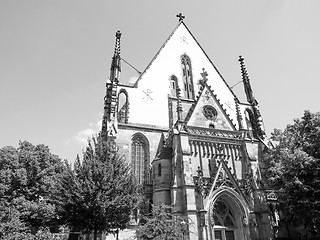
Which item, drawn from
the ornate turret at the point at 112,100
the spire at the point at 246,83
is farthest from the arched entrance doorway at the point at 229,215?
the spire at the point at 246,83

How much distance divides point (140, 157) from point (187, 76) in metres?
12.1

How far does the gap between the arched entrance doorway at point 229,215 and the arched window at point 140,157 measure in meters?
6.51

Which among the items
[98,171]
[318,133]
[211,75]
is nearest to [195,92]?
[211,75]

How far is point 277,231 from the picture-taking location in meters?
21.9

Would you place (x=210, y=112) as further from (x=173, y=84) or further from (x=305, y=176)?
(x=305, y=176)

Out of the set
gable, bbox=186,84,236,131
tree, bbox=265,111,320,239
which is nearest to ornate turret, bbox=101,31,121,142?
gable, bbox=186,84,236,131

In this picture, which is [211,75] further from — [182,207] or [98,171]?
[98,171]

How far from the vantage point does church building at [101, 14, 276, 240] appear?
19766 millimetres

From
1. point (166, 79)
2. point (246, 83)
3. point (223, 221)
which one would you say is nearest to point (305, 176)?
point (223, 221)

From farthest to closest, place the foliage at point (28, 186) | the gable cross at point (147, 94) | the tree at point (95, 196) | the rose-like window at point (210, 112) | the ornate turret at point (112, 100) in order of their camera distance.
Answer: the gable cross at point (147, 94) → the rose-like window at point (210, 112) → the ornate turret at point (112, 100) → the foliage at point (28, 186) → the tree at point (95, 196)

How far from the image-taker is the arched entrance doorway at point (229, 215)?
789 inches

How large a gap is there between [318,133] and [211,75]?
1680 cm

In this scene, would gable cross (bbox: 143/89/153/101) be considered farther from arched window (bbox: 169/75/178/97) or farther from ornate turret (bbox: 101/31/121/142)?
ornate turret (bbox: 101/31/121/142)

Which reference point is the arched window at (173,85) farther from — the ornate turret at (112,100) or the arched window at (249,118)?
the arched window at (249,118)
